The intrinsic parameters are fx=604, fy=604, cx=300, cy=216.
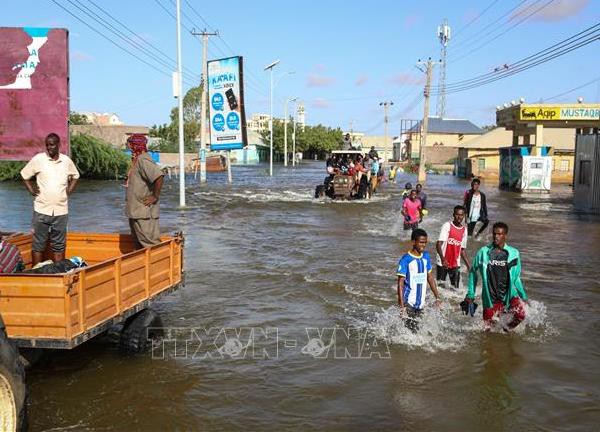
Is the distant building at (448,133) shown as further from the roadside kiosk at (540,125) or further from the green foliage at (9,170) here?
the green foliage at (9,170)

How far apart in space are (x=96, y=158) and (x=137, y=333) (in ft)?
114

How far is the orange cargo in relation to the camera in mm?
4547

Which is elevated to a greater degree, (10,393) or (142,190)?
(142,190)

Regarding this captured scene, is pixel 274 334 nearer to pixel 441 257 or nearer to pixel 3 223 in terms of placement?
pixel 441 257

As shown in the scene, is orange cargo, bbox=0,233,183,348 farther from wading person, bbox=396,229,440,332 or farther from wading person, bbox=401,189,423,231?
wading person, bbox=401,189,423,231

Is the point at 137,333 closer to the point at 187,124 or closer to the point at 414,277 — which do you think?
the point at 414,277

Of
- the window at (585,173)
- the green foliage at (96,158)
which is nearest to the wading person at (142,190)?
the window at (585,173)

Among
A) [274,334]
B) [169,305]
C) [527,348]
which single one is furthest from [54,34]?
[527,348]

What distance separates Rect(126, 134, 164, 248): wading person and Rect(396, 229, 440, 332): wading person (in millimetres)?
2724

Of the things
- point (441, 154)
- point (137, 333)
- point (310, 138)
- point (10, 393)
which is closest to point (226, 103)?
point (137, 333)

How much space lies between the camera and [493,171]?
46219 mm

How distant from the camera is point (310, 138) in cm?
10950

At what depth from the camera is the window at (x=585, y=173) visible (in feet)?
70.9

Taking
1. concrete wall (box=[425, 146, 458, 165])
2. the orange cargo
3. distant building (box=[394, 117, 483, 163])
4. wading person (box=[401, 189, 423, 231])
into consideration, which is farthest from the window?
distant building (box=[394, 117, 483, 163])
